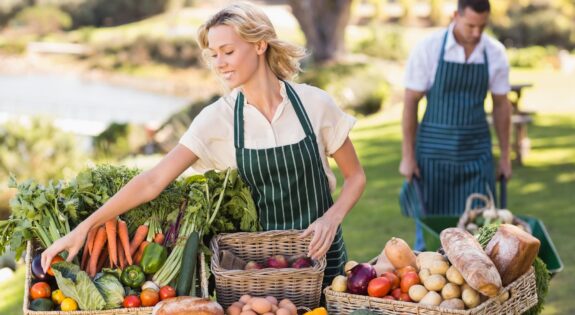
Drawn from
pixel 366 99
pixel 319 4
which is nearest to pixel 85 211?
pixel 366 99

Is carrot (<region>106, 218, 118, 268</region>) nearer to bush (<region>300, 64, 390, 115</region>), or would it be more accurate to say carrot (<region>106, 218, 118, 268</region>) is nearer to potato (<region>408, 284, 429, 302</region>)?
potato (<region>408, 284, 429, 302</region>)

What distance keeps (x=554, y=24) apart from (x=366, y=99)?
11.3 metres

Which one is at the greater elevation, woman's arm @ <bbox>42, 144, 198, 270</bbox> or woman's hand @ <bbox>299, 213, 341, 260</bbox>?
woman's arm @ <bbox>42, 144, 198, 270</bbox>

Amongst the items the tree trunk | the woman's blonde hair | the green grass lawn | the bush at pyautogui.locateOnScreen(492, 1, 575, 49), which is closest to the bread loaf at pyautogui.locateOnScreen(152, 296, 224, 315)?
the woman's blonde hair

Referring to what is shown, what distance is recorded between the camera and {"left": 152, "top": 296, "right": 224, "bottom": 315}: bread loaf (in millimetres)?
2932

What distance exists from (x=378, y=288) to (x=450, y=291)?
247mm

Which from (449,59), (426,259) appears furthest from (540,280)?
(449,59)

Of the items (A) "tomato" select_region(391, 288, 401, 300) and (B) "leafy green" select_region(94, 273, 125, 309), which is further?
(A) "tomato" select_region(391, 288, 401, 300)

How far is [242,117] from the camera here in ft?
11.6

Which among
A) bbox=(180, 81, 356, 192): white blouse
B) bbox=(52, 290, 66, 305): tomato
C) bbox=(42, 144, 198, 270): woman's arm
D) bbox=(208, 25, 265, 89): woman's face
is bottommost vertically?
bbox=(52, 290, 66, 305): tomato

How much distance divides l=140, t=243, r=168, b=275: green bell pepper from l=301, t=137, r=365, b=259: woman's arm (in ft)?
1.74

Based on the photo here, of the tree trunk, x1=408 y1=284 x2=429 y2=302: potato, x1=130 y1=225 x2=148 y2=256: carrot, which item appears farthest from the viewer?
the tree trunk

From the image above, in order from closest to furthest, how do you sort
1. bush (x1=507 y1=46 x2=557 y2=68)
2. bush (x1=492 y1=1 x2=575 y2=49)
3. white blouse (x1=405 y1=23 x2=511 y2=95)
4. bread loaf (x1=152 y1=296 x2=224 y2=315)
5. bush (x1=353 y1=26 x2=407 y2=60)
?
bread loaf (x1=152 y1=296 x2=224 y2=315)
white blouse (x1=405 y1=23 x2=511 y2=95)
bush (x1=507 y1=46 x2=557 y2=68)
bush (x1=353 y1=26 x2=407 y2=60)
bush (x1=492 y1=1 x2=575 y2=49)

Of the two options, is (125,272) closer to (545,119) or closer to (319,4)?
(545,119)
